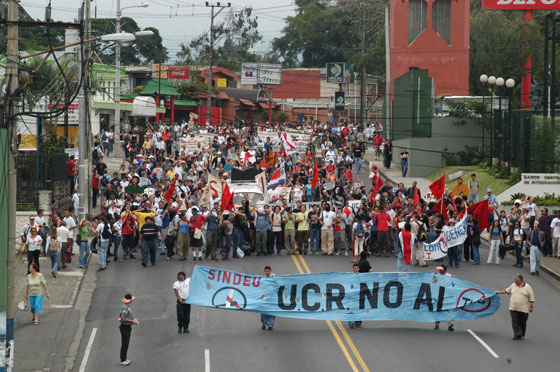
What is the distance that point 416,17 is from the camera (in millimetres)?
58156

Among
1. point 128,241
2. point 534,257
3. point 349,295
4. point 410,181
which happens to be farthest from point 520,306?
point 410,181

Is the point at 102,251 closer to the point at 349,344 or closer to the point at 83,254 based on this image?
the point at 83,254

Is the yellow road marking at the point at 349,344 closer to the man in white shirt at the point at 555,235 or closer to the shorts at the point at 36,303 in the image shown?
the shorts at the point at 36,303

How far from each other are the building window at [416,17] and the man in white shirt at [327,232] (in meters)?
33.6

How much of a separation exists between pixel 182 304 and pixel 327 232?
9371 mm

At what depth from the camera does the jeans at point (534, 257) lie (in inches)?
955

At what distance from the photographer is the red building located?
57.5 m

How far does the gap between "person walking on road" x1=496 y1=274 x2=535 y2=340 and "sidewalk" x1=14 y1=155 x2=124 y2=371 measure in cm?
911

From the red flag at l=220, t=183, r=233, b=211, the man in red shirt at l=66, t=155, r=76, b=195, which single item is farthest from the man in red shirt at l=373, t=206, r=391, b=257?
the man in red shirt at l=66, t=155, r=76, b=195

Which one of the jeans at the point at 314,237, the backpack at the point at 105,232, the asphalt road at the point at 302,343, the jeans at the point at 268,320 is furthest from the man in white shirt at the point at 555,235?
the backpack at the point at 105,232

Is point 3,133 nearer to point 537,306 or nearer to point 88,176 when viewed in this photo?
point 537,306

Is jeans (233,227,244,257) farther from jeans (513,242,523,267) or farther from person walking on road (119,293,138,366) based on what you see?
person walking on road (119,293,138,366)

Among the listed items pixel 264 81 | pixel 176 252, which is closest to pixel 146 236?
pixel 176 252

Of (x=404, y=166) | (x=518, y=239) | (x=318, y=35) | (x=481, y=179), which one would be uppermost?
(x=318, y=35)
